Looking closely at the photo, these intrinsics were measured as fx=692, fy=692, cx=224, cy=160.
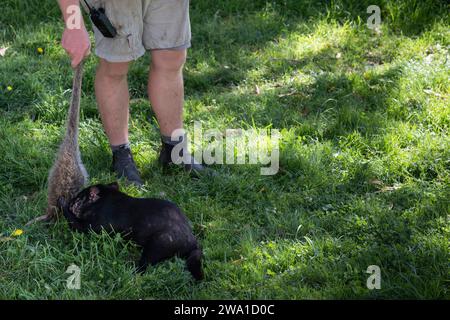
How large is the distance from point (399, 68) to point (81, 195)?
2926 mm

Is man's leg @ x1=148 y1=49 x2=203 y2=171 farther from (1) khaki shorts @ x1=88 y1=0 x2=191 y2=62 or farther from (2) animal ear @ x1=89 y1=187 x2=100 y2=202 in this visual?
(2) animal ear @ x1=89 y1=187 x2=100 y2=202

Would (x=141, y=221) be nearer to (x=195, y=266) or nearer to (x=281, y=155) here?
(x=195, y=266)

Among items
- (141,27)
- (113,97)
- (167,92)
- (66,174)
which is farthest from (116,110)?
(66,174)

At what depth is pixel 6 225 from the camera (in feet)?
12.4

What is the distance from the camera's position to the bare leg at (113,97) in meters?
4.11

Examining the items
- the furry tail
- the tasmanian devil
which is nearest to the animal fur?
the tasmanian devil

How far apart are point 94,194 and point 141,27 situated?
41.5 inches

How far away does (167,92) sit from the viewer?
4270mm

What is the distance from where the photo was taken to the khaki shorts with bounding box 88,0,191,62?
12.8ft

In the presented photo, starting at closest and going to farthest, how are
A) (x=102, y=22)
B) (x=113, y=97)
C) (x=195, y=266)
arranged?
1. (x=195, y=266)
2. (x=102, y=22)
3. (x=113, y=97)

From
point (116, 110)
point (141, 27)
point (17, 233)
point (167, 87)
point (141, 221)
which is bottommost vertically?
point (17, 233)

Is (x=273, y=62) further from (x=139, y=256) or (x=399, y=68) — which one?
(x=139, y=256)

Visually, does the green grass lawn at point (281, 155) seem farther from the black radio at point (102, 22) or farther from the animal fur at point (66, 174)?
the black radio at point (102, 22)

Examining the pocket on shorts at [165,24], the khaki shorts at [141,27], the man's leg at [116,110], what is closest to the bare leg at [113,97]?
the man's leg at [116,110]
